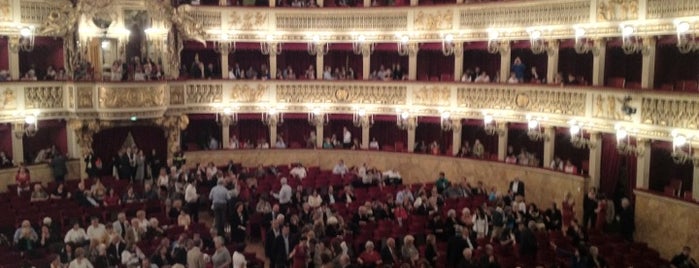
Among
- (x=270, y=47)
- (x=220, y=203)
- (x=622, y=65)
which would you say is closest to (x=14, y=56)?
(x=270, y=47)

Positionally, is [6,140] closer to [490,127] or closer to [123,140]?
[123,140]

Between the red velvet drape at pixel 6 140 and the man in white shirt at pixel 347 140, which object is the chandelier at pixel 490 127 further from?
the red velvet drape at pixel 6 140

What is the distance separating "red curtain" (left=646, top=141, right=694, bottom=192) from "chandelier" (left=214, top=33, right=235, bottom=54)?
15117 mm

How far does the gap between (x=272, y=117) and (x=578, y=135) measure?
1149 cm

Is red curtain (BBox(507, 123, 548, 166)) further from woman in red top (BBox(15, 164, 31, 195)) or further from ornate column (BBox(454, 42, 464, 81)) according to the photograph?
woman in red top (BBox(15, 164, 31, 195))

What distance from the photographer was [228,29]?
94.3ft

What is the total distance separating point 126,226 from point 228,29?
1340 centimetres

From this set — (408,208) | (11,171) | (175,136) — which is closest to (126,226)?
(408,208)

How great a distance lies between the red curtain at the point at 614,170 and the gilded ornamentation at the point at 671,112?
262 centimetres

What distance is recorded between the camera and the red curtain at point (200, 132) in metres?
29.8

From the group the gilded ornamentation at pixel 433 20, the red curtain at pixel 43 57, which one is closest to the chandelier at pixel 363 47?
the gilded ornamentation at pixel 433 20

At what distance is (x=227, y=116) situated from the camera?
29.0m

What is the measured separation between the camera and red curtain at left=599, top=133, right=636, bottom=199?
22.1 meters

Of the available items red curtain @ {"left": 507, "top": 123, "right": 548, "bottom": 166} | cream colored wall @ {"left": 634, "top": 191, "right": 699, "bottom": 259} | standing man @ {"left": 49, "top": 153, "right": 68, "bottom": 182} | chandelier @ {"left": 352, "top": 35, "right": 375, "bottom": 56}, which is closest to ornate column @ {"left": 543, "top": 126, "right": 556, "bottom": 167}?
red curtain @ {"left": 507, "top": 123, "right": 548, "bottom": 166}
